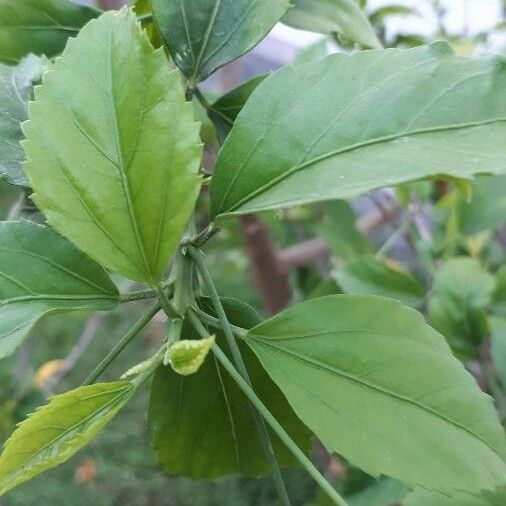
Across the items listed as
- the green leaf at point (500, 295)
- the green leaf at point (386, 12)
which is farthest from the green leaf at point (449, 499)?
the green leaf at point (386, 12)

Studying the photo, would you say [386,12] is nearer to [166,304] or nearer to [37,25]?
[37,25]

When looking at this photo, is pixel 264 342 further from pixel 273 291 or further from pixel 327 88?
pixel 273 291

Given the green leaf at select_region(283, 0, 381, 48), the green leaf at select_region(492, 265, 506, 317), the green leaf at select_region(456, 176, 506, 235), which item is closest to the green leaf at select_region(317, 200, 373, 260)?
the green leaf at select_region(456, 176, 506, 235)

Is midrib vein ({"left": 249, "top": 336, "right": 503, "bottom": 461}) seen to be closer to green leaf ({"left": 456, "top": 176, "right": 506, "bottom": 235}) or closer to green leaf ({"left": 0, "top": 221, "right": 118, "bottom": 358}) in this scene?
green leaf ({"left": 0, "top": 221, "right": 118, "bottom": 358})

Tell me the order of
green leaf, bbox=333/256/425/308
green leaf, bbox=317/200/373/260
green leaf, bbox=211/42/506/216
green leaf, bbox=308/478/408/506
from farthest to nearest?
1. green leaf, bbox=317/200/373/260
2. green leaf, bbox=333/256/425/308
3. green leaf, bbox=308/478/408/506
4. green leaf, bbox=211/42/506/216

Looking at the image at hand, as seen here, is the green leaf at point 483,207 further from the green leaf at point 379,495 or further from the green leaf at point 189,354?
the green leaf at point 189,354

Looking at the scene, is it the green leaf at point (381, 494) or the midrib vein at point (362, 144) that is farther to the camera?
the green leaf at point (381, 494)
